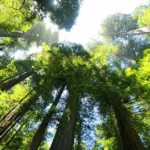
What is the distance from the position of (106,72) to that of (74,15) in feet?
14.5

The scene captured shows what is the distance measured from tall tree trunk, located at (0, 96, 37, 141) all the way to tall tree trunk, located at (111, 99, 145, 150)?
12.6ft

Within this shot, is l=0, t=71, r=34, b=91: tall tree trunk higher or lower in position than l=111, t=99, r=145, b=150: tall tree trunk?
higher

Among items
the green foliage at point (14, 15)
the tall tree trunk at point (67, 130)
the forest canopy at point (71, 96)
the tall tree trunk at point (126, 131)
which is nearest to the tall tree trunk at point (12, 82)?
the forest canopy at point (71, 96)

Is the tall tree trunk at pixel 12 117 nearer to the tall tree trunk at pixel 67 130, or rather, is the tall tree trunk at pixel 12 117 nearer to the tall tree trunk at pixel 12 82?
the tall tree trunk at pixel 67 130

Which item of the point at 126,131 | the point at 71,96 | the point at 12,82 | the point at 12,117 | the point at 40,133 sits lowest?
the point at 126,131

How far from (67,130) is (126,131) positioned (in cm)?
268

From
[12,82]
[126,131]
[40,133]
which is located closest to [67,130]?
[40,133]

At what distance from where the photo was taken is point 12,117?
7613 millimetres

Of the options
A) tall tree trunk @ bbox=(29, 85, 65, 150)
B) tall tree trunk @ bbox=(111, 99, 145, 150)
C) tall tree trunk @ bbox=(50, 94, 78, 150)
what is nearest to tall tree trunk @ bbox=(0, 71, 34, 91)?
tall tree trunk @ bbox=(29, 85, 65, 150)

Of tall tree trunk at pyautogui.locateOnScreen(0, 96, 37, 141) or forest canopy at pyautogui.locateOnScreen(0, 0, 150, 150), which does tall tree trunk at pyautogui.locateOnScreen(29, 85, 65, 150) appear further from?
tall tree trunk at pyautogui.locateOnScreen(0, 96, 37, 141)

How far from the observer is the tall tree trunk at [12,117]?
6895 mm

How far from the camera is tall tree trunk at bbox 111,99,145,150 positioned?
203 inches

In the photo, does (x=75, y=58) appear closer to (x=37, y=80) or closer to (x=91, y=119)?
(x=37, y=80)

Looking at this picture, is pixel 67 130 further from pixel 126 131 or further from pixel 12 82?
pixel 12 82
